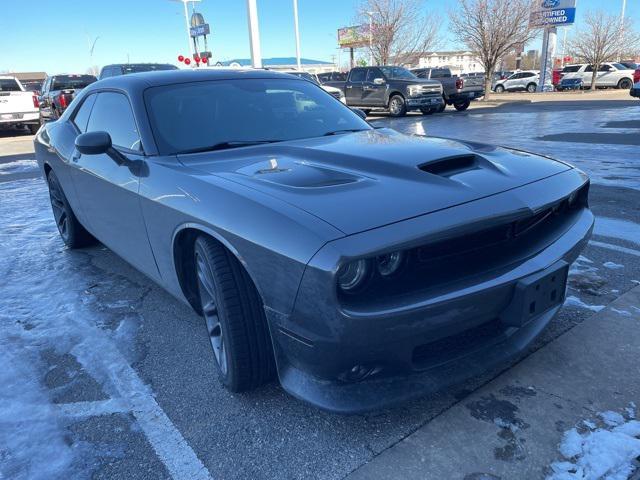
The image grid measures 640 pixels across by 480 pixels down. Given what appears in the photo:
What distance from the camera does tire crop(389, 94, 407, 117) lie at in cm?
→ 1745

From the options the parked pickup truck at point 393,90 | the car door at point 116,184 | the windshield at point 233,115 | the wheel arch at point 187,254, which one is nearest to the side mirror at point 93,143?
the car door at point 116,184

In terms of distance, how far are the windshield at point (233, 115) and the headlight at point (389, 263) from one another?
1.37 metres

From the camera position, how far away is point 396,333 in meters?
1.75

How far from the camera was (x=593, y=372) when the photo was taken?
2.36 meters

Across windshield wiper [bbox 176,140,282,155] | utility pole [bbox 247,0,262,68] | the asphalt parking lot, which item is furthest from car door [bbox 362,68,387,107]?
windshield wiper [bbox 176,140,282,155]

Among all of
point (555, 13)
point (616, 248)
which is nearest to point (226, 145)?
point (616, 248)

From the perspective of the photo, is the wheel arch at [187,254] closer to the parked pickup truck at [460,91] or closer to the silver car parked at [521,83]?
the parked pickup truck at [460,91]

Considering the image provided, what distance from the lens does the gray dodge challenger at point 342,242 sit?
1756 millimetres

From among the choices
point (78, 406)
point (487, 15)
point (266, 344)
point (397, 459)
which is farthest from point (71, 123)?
point (487, 15)

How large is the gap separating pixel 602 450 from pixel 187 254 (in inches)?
77.7

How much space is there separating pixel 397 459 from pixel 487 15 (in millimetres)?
25354

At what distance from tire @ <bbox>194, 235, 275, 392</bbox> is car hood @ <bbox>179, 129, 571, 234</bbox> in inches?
13.5

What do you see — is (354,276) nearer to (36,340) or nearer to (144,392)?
(144,392)

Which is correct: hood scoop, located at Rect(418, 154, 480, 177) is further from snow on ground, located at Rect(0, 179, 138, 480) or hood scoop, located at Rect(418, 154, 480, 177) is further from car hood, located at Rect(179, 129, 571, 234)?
snow on ground, located at Rect(0, 179, 138, 480)
